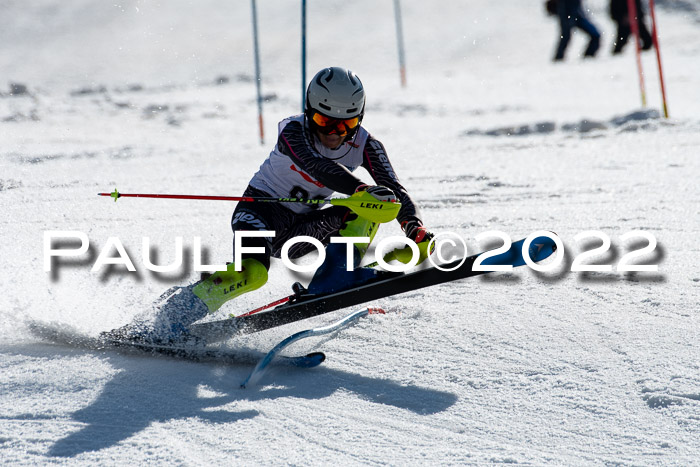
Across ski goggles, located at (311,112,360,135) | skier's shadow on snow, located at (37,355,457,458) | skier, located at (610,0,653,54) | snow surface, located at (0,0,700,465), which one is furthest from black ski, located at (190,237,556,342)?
skier, located at (610,0,653,54)

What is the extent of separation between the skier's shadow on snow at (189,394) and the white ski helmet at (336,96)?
3.86ft

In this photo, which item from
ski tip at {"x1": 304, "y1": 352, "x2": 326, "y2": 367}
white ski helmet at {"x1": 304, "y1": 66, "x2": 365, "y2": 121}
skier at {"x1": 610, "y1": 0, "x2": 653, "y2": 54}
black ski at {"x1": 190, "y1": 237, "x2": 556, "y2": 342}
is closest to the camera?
ski tip at {"x1": 304, "y1": 352, "x2": 326, "y2": 367}

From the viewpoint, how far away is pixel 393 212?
10.8 feet

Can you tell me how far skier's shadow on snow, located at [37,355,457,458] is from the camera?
2.48 m

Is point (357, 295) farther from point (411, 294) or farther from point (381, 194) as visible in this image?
point (411, 294)

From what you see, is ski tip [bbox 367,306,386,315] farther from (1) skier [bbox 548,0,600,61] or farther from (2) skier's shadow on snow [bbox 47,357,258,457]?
(1) skier [bbox 548,0,600,61]

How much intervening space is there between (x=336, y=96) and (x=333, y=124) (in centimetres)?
13

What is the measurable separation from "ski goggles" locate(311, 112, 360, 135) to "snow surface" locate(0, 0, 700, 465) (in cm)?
87

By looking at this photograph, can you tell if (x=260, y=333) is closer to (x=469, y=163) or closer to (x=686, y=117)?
(x=469, y=163)

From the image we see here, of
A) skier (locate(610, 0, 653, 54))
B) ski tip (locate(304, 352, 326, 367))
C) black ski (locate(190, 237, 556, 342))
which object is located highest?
skier (locate(610, 0, 653, 54))

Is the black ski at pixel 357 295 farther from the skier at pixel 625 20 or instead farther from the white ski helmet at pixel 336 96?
the skier at pixel 625 20

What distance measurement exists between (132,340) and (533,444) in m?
1.69

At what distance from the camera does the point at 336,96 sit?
352cm

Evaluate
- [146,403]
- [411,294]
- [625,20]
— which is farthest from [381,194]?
[625,20]
